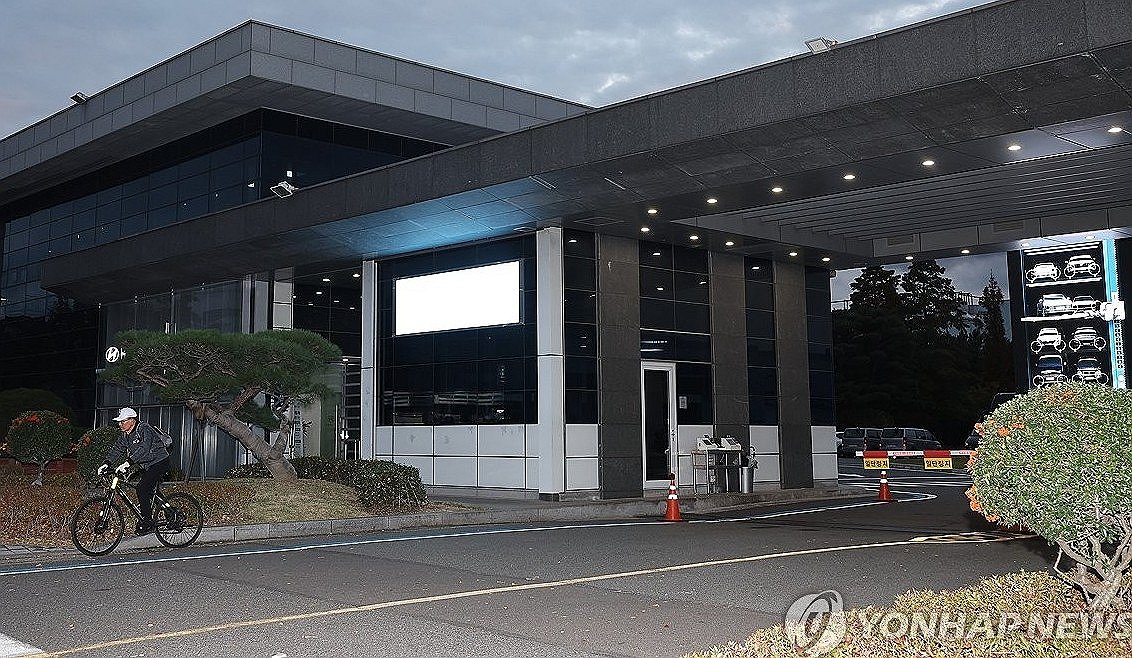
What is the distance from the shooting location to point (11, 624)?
858 centimetres

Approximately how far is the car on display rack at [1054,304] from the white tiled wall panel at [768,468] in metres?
7.49

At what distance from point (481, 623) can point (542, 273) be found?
13896 mm

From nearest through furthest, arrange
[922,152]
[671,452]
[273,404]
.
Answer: [922,152] < [273,404] < [671,452]

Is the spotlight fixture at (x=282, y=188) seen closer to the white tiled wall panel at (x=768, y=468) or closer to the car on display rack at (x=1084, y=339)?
the white tiled wall panel at (x=768, y=468)

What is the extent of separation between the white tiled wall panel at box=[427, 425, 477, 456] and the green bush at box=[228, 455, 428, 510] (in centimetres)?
367

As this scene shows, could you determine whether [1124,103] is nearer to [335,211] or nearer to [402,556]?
[402,556]

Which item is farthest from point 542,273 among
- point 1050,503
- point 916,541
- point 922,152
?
point 1050,503

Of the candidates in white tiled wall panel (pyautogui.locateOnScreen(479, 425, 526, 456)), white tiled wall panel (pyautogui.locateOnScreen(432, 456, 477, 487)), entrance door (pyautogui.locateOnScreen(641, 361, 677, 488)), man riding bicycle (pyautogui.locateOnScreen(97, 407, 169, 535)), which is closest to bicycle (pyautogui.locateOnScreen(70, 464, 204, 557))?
man riding bicycle (pyautogui.locateOnScreen(97, 407, 169, 535))

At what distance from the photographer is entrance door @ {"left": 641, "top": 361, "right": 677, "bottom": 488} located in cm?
2323

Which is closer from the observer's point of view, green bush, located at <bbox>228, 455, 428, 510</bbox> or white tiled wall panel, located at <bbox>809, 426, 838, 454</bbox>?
green bush, located at <bbox>228, 455, 428, 510</bbox>

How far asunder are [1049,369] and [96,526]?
21.5 m

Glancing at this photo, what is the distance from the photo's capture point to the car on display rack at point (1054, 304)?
2594 cm

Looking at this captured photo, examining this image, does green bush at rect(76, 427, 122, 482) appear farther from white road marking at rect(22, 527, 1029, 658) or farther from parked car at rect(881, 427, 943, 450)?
parked car at rect(881, 427, 943, 450)

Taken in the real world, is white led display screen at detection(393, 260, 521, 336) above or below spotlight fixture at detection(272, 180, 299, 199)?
below
